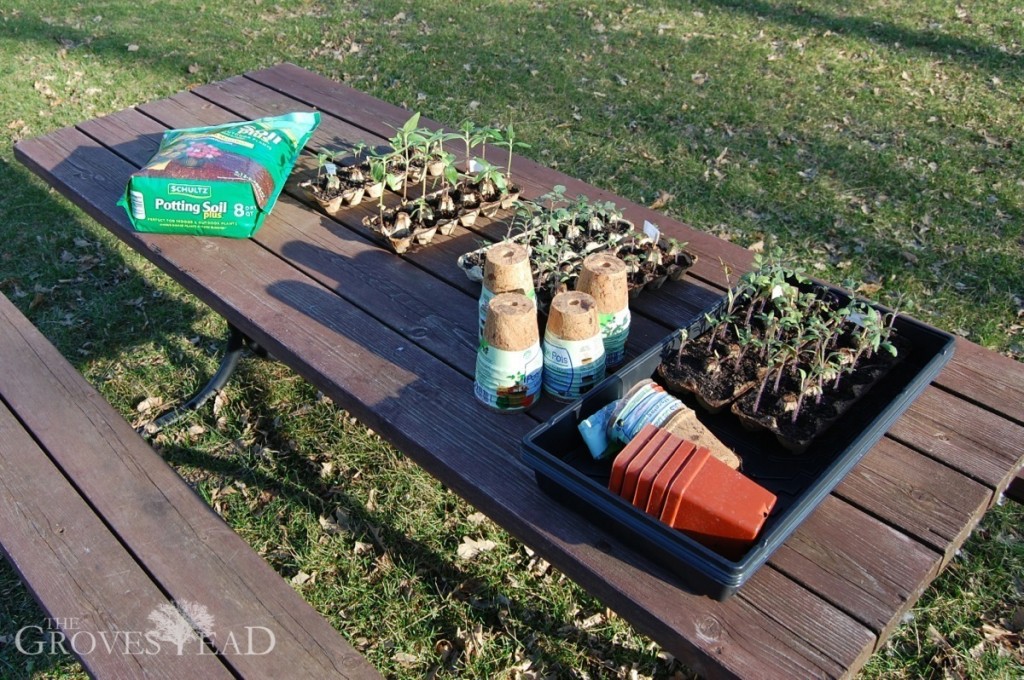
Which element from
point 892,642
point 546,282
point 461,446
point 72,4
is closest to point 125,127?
point 546,282

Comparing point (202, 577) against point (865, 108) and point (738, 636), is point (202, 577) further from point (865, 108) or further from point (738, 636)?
point (865, 108)

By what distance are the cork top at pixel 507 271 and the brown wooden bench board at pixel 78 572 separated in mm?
920

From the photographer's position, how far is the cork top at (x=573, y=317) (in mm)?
1639

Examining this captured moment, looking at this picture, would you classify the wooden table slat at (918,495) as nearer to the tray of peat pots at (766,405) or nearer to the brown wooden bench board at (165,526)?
the tray of peat pots at (766,405)

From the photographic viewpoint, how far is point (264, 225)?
2.46 m

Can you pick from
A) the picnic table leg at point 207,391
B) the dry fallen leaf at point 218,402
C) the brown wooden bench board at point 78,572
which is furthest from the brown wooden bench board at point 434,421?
the dry fallen leaf at point 218,402

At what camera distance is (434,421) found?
1752 millimetres

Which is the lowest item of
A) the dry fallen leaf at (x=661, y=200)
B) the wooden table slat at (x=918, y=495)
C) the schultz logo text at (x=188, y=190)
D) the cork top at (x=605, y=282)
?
the dry fallen leaf at (x=661, y=200)

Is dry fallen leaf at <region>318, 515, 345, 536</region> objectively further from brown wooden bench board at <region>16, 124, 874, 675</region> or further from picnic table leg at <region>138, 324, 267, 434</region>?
brown wooden bench board at <region>16, 124, 874, 675</region>

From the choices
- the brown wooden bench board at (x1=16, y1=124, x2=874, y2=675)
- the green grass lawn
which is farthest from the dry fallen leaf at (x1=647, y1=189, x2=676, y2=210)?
the brown wooden bench board at (x1=16, y1=124, x2=874, y2=675)

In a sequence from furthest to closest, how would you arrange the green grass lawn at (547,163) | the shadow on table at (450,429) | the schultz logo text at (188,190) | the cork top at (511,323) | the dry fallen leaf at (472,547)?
1. the dry fallen leaf at (472,547)
2. the green grass lawn at (547,163)
3. the schultz logo text at (188,190)
4. the cork top at (511,323)
5. the shadow on table at (450,429)

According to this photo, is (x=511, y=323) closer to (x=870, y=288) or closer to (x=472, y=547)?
(x=472, y=547)

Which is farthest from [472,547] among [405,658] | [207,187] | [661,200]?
[661,200]

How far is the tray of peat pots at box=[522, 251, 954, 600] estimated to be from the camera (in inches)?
55.6
